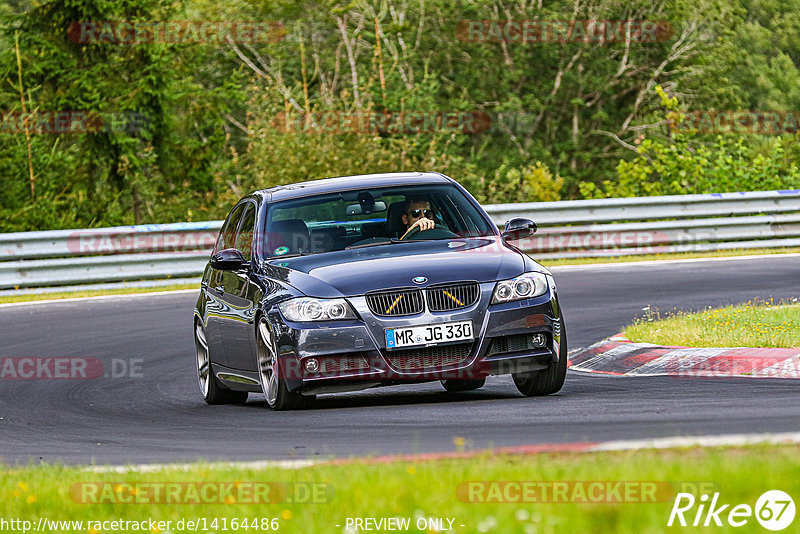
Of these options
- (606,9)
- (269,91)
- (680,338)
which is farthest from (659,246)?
(606,9)

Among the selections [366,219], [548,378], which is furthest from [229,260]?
[548,378]

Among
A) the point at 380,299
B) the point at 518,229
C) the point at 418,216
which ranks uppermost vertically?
the point at 418,216

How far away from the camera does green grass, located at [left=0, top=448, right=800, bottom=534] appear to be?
461 cm

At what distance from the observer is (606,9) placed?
4116 cm

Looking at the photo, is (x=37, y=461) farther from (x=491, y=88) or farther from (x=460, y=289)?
(x=491, y=88)

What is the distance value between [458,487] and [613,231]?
15872 millimetres

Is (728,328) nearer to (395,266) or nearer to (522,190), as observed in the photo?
(395,266)

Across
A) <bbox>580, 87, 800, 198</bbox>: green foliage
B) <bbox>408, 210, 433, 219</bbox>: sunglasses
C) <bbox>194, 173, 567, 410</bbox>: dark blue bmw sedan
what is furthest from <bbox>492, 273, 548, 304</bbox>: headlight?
<bbox>580, 87, 800, 198</bbox>: green foliage

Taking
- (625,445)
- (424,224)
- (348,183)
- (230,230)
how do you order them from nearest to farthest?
(625,445) < (424,224) < (348,183) < (230,230)

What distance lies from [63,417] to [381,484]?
5241 mm

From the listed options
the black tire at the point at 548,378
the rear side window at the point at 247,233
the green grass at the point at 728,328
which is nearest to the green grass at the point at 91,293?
the green grass at the point at 728,328

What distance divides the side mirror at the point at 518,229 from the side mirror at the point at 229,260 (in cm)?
191

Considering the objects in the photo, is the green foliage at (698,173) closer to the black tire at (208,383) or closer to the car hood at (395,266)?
the black tire at (208,383)

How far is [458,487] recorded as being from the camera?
529 centimetres
